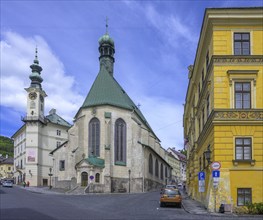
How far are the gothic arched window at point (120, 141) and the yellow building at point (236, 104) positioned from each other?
4152 cm

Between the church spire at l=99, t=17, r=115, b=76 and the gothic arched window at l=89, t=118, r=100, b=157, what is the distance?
15.6 m

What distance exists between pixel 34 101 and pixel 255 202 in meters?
70.8

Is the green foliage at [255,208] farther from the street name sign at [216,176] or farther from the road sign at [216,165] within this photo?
the road sign at [216,165]

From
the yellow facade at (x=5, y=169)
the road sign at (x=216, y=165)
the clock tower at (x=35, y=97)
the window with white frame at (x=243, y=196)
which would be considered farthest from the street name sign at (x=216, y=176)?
the yellow facade at (x=5, y=169)

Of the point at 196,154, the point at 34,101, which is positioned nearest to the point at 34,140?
the point at 34,101

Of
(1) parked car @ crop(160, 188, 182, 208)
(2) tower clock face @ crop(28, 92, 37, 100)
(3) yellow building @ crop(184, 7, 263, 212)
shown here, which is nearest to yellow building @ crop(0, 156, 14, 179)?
(2) tower clock face @ crop(28, 92, 37, 100)

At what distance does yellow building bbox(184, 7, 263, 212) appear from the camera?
72.3 feet

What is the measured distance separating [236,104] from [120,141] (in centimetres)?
4344

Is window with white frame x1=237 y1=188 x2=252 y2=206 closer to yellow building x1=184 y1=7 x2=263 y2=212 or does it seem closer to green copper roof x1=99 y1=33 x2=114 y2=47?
yellow building x1=184 y1=7 x2=263 y2=212

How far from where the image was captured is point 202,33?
26.1 metres

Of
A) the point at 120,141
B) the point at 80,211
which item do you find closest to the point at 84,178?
the point at 120,141

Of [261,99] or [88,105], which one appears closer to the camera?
[261,99]

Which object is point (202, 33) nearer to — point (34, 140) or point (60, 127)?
point (34, 140)

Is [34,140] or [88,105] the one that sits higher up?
[88,105]
